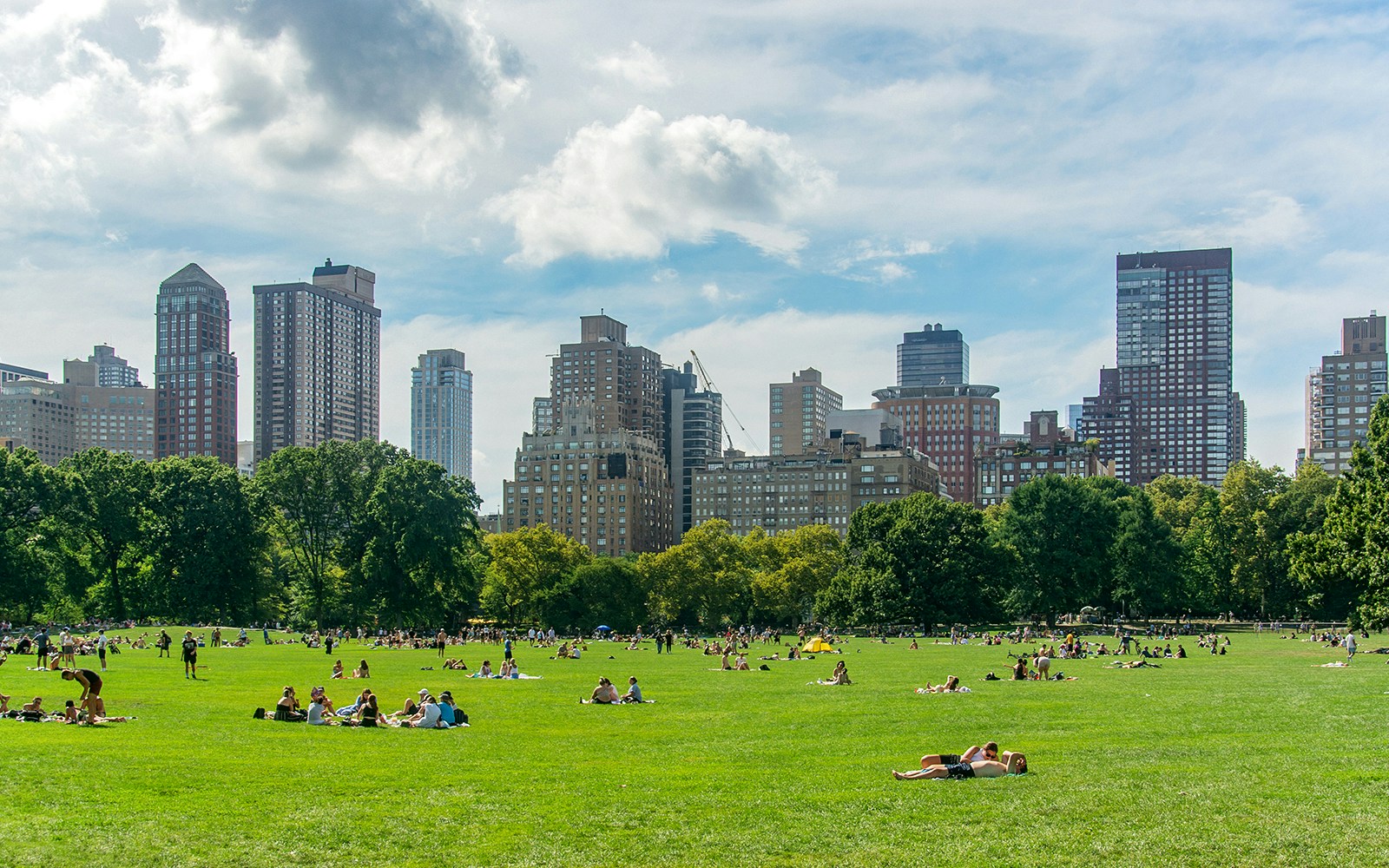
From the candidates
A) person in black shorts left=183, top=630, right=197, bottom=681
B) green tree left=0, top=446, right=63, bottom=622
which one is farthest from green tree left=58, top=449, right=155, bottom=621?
person in black shorts left=183, top=630, right=197, bottom=681

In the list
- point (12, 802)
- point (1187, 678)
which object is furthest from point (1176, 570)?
point (12, 802)

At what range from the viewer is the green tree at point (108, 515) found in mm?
93438

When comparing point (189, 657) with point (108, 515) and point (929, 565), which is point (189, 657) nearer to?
point (108, 515)

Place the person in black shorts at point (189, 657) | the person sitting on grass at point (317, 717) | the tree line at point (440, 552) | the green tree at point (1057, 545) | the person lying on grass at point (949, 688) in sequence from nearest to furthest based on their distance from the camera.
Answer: the person sitting on grass at point (317, 717) → the person lying on grass at point (949, 688) → the person in black shorts at point (189, 657) → the tree line at point (440, 552) → the green tree at point (1057, 545)

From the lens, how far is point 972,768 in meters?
21.9

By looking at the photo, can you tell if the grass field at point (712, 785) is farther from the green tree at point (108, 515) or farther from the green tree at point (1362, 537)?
the green tree at point (108, 515)

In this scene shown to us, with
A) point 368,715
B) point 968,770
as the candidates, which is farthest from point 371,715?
point 968,770

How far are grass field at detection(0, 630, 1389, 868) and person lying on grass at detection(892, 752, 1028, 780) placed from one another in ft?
1.01

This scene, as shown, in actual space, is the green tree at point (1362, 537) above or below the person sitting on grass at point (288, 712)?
above

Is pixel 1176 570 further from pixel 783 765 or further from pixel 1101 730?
pixel 783 765

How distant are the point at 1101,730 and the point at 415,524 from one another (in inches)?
2927

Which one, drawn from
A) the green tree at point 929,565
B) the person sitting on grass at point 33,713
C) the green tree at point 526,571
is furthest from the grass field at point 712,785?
the green tree at point 526,571

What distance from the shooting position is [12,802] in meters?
18.7

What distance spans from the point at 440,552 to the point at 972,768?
263 feet
